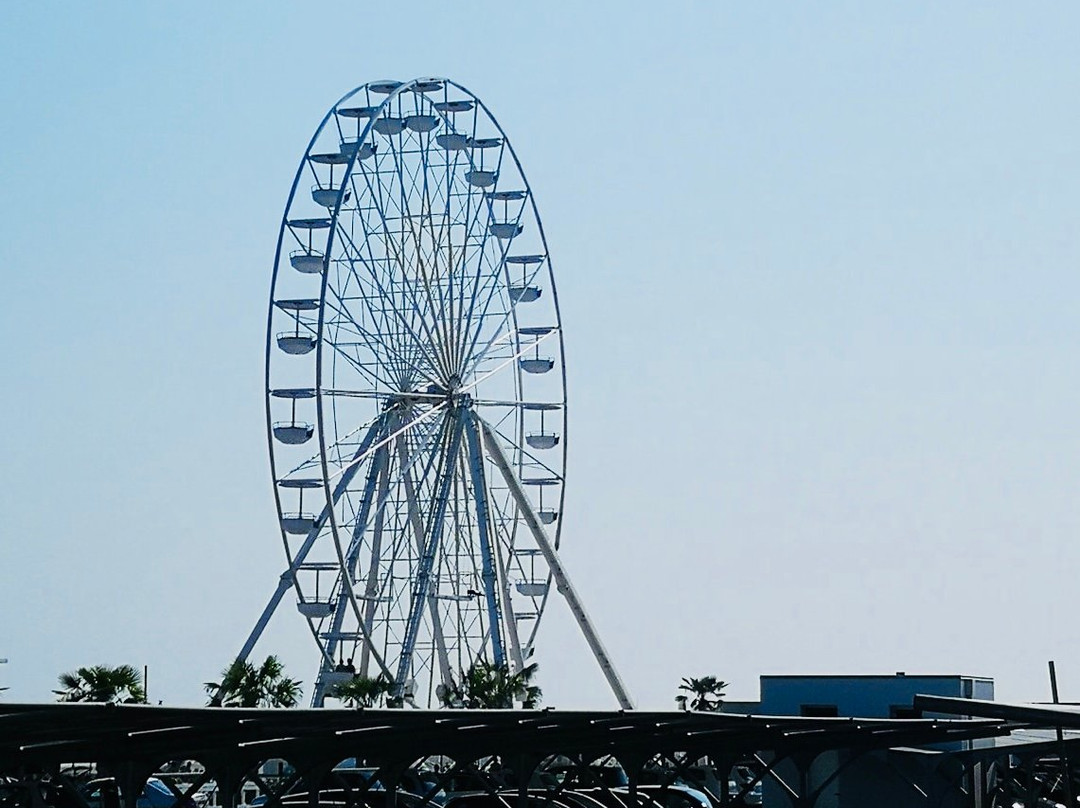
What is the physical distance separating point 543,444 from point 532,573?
144 inches

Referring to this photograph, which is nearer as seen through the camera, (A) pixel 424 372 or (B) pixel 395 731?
(B) pixel 395 731

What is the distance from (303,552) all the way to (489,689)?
20.2 feet

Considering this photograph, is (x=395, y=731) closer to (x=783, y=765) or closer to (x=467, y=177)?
(x=783, y=765)

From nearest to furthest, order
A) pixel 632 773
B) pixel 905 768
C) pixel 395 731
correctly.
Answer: pixel 395 731
pixel 632 773
pixel 905 768

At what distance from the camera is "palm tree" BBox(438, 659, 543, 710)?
52875 mm

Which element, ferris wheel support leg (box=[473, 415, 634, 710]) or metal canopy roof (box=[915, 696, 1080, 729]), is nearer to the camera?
metal canopy roof (box=[915, 696, 1080, 729])

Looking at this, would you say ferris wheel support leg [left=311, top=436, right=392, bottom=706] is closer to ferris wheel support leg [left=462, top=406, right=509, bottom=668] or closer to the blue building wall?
ferris wheel support leg [left=462, top=406, right=509, bottom=668]

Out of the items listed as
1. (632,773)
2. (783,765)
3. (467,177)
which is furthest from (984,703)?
(467,177)

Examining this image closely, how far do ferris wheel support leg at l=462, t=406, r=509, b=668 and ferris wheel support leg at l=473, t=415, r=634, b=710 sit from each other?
574 mm

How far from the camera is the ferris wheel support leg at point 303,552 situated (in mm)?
50625

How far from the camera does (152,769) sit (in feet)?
73.0

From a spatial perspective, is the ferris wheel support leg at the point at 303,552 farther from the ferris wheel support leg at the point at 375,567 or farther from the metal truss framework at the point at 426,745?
the metal truss framework at the point at 426,745

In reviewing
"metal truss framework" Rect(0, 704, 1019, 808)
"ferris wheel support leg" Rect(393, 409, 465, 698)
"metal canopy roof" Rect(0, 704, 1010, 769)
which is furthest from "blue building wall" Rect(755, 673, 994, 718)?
"ferris wheel support leg" Rect(393, 409, 465, 698)

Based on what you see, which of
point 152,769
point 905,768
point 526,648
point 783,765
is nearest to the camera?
point 152,769
